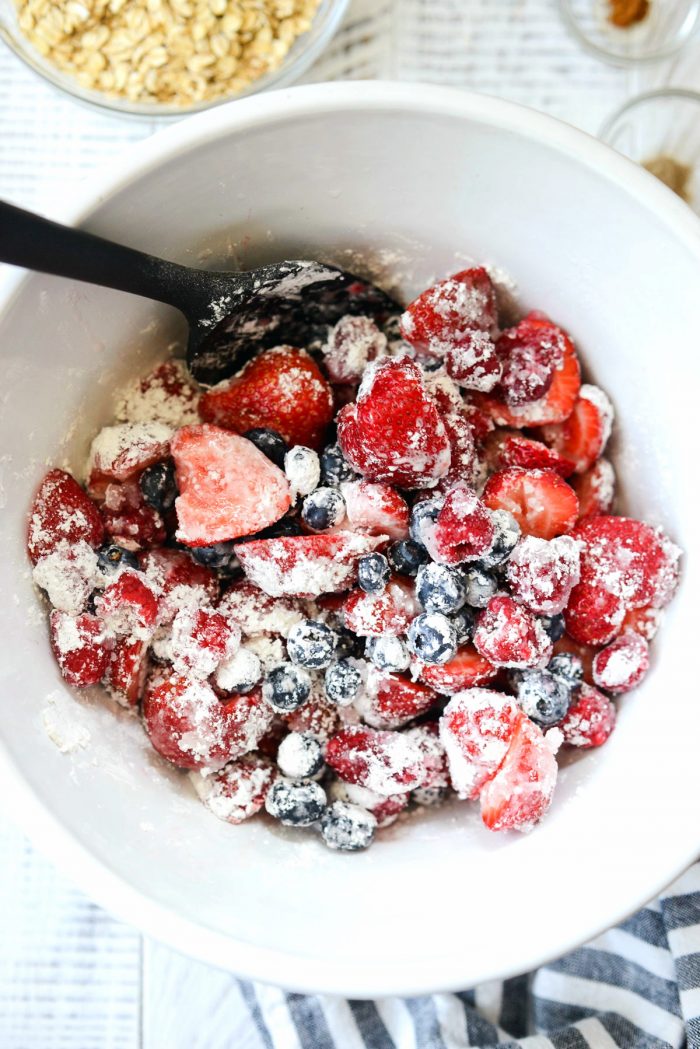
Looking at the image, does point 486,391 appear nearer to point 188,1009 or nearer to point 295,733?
point 295,733

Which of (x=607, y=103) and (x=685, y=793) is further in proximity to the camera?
(x=607, y=103)

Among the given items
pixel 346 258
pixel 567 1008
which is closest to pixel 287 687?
pixel 346 258

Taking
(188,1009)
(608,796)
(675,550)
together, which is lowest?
(188,1009)

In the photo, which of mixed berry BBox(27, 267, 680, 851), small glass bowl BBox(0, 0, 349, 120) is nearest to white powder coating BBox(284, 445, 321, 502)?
mixed berry BBox(27, 267, 680, 851)

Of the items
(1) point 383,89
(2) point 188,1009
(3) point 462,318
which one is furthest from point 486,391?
(2) point 188,1009

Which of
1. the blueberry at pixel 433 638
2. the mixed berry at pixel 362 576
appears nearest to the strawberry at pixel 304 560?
the mixed berry at pixel 362 576

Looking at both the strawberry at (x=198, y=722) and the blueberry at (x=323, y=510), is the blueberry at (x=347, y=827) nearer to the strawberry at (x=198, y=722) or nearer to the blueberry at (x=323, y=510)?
the strawberry at (x=198, y=722)

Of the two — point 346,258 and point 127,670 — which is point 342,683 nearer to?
point 127,670
